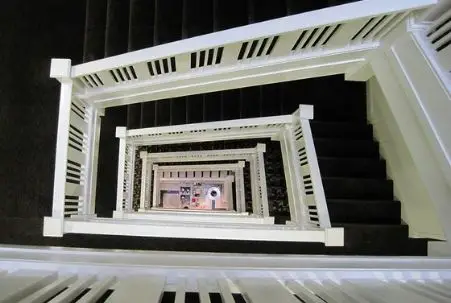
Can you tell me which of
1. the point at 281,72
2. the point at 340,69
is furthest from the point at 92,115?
the point at 340,69

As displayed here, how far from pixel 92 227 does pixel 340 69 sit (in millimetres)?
1990

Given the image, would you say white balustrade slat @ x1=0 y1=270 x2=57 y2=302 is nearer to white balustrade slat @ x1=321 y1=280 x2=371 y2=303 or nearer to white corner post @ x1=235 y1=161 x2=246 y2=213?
white balustrade slat @ x1=321 y1=280 x2=371 y2=303

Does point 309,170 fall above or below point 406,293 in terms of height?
above

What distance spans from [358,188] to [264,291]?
2.86 m

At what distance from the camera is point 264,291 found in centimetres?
106

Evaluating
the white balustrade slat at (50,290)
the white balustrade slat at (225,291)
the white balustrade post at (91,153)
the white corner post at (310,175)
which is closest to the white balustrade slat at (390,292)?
the white balustrade slat at (225,291)

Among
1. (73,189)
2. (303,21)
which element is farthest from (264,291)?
(73,189)

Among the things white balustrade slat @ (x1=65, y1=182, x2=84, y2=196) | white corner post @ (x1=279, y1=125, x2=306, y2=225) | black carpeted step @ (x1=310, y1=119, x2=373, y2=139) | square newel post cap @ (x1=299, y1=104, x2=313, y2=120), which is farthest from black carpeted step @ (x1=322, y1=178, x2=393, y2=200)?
white balustrade slat @ (x1=65, y1=182, x2=84, y2=196)

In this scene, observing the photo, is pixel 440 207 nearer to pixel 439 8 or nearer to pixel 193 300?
pixel 439 8

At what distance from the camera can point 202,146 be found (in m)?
5.75

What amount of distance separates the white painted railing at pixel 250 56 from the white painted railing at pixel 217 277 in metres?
1.23

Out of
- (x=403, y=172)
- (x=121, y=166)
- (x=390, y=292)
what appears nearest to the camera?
(x=390, y=292)

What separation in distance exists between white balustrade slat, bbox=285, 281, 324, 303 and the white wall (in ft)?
7.51

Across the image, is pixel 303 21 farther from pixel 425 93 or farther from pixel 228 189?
pixel 228 189
